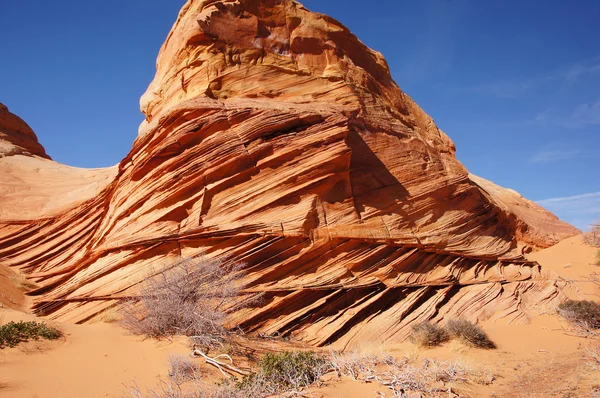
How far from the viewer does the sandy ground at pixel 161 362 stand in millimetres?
6535

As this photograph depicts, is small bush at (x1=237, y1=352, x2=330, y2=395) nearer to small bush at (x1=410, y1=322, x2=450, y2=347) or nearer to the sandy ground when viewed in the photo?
the sandy ground

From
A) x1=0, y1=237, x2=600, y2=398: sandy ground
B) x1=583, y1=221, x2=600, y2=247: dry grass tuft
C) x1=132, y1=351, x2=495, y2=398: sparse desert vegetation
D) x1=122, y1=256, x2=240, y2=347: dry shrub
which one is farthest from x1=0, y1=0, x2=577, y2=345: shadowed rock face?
x1=583, y1=221, x2=600, y2=247: dry grass tuft

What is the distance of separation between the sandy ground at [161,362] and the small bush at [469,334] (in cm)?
26

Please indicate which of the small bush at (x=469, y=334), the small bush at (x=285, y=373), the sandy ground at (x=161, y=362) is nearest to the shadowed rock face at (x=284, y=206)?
the small bush at (x=469, y=334)

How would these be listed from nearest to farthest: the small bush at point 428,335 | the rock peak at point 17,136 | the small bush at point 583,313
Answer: the small bush at point 428,335, the small bush at point 583,313, the rock peak at point 17,136

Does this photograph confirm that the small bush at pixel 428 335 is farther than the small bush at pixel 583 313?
No

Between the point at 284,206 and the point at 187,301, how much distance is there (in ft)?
11.4

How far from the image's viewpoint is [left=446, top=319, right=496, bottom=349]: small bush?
10586 mm

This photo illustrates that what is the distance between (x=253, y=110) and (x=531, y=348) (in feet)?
31.5

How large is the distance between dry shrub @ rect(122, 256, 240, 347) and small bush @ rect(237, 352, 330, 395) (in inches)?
63.2

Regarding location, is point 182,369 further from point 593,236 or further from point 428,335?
point 593,236

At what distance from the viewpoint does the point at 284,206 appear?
439 inches

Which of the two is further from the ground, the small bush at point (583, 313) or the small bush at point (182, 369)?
the small bush at point (583, 313)

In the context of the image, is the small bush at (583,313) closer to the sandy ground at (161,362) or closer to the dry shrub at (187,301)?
the sandy ground at (161,362)
